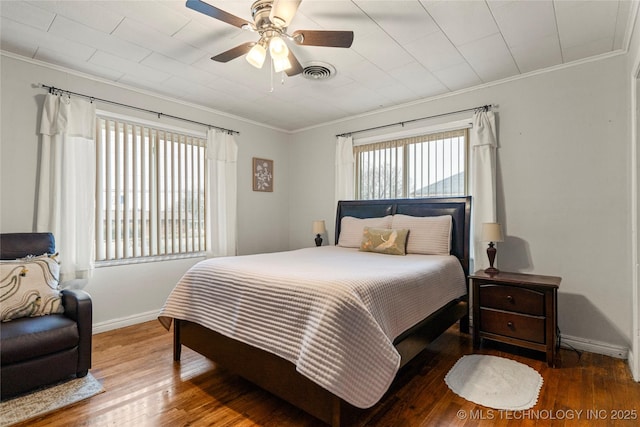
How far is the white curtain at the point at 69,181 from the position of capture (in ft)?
9.43

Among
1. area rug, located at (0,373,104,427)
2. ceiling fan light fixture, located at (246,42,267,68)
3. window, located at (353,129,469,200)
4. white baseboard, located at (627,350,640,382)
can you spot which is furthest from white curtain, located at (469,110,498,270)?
area rug, located at (0,373,104,427)

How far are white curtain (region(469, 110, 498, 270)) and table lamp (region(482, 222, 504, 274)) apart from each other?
23cm

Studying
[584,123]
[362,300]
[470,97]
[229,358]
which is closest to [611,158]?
[584,123]

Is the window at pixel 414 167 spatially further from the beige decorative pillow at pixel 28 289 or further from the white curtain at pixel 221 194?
the beige decorative pillow at pixel 28 289

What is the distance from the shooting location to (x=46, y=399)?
6.61 feet

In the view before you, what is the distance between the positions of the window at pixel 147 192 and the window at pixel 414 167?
85.8 inches

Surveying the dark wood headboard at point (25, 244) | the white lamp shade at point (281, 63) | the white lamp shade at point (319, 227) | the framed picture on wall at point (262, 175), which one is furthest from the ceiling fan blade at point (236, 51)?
the white lamp shade at point (319, 227)

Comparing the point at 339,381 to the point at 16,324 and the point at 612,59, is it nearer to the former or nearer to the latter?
the point at 16,324

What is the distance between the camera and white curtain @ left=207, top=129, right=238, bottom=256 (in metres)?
4.16

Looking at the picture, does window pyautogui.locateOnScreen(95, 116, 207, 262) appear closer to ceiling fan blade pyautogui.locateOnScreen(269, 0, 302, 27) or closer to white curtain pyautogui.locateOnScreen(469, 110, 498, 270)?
ceiling fan blade pyautogui.locateOnScreen(269, 0, 302, 27)

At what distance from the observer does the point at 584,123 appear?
283 cm

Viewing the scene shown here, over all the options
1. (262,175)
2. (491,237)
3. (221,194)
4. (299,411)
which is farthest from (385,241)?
(262,175)

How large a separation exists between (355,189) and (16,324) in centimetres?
359

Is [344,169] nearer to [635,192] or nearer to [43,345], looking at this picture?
[635,192]
